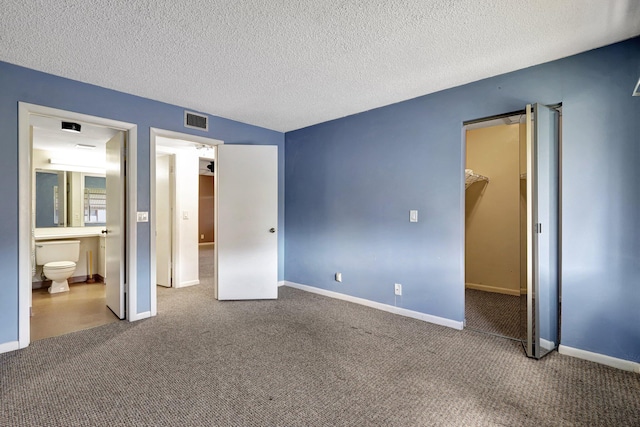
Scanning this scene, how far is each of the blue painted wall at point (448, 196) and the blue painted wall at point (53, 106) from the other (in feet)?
6.20

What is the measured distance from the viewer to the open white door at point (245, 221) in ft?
13.4

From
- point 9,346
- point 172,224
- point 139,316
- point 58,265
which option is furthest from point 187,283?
point 9,346

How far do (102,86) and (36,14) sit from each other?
1.16 metres

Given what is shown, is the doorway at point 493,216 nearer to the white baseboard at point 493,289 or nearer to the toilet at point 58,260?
the white baseboard at point 493,289

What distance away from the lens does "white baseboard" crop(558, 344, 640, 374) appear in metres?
2.24

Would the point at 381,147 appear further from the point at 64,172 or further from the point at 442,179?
the point at 64,172

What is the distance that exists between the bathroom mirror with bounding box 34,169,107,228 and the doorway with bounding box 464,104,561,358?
5.88 m

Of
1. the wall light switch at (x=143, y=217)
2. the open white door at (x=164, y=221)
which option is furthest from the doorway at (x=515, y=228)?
the open white door at (x=164, y=221)

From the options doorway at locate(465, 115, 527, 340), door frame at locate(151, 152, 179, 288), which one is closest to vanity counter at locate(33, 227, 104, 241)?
door frame at locate(151, 152, 179, 288)

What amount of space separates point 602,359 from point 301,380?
2313 millimetres

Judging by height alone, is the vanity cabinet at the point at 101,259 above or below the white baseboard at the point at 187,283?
above

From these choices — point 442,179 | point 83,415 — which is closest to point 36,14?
point 83,415

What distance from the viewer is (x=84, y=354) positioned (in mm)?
2523

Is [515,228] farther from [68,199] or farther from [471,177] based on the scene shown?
[68,199]
